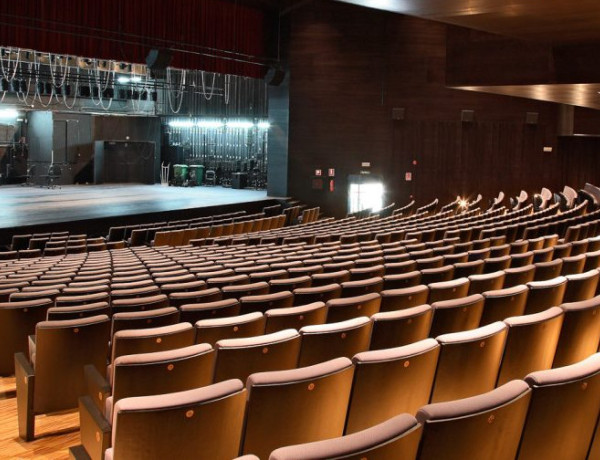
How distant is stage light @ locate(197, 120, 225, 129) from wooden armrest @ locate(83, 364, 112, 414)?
21518mm

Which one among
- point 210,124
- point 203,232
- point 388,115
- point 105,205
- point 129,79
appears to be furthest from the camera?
point 210,124

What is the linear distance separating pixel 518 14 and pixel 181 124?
18.4 metres

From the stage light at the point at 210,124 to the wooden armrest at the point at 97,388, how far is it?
70.6ft

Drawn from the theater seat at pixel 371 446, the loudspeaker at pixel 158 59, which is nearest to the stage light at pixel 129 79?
the loudspeaker at pixel 158 59

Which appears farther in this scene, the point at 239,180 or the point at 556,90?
the point at 239,180

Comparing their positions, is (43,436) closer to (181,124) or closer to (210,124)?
(210,124)

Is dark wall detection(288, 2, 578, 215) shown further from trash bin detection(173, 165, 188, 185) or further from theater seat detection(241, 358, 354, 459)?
theater seat detection(241, 358, 354, 459)

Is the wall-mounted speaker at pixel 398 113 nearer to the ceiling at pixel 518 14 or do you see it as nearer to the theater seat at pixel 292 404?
the ceiling at pixel 518 14

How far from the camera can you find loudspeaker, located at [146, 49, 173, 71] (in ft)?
47.3

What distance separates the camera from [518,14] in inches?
324

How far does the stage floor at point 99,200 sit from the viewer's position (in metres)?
14.3

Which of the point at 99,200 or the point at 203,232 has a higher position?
the point at 99,200

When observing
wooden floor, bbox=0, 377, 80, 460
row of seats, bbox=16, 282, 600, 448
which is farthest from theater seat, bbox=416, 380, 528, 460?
wooden floor, bbox=0, 377, 80, 460

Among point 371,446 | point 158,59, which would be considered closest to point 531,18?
point 371,446
